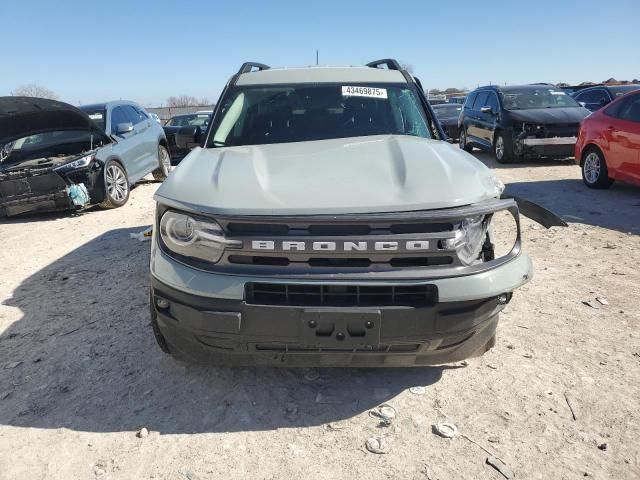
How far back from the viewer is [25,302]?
4.14 m

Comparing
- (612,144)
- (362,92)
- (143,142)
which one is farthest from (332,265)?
(143,142)

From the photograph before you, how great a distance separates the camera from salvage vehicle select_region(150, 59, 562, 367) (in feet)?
6.93

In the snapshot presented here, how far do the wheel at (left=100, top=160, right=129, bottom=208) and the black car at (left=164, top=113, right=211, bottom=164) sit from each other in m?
1.04

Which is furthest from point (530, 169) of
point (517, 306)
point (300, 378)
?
point (300, 378)

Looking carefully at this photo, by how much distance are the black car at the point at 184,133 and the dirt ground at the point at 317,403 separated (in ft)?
4.40

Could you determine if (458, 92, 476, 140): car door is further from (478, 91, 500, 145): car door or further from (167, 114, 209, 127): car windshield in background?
(167, 114, 209, 127): car windshield in background

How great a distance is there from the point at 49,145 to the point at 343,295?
7832mm

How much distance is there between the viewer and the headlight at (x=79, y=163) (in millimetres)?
7098

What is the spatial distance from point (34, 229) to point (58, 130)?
5.75 ft

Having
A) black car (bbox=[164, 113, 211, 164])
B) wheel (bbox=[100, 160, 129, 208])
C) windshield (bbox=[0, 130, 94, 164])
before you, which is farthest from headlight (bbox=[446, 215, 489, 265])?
windshield (bbox=[0, 130, 94, 164])

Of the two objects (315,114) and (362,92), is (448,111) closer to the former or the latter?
(362,92)

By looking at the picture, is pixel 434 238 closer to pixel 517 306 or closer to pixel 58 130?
pixel 517 306

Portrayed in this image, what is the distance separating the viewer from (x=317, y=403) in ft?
8.52

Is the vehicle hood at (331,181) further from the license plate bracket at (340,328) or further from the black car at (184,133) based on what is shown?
the black car at (184,133)
